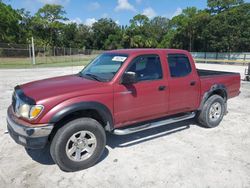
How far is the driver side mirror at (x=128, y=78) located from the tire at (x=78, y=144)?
78 cm

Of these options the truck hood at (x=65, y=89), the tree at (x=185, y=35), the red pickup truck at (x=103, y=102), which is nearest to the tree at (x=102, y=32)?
the tree at (x=185, y=35)

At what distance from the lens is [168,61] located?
Answer: 427 centimetres

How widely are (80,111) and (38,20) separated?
2529 inches

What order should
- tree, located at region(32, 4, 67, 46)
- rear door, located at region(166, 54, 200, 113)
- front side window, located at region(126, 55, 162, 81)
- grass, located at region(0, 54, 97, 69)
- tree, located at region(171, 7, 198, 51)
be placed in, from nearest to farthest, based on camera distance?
front side window, located at region(126, 55, 162, 81)
rear door, located at region(166, 54, 200, 113)
grass, located at region(0, 54, 97, 69)
tree, located at region(171, 7, 198, 51)
tree, located at region(32, 4, 67, 46)

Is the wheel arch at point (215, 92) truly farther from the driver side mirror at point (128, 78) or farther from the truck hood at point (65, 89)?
the truck hood at point (65, 89)

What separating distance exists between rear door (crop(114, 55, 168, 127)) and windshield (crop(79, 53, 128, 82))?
0.72ft

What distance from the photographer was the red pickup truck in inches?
121

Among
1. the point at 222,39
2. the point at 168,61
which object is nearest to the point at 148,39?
the point at 222,39

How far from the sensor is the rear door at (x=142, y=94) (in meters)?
3.65

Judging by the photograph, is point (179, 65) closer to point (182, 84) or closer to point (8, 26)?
point (182, 84)

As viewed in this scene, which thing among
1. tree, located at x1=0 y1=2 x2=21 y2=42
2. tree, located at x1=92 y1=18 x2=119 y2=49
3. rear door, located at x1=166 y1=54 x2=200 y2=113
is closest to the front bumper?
rear door, located at x1=166 y1=54 x2=200 y2=113

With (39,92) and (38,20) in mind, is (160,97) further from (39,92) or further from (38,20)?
(38,20)

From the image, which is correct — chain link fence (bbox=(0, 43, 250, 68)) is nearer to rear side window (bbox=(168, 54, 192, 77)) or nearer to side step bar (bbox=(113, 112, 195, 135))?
rear side window (bbox=(168, 54, 192, 77))

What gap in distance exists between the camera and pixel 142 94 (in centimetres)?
383
